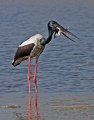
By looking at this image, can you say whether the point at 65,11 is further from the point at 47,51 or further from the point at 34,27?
the point at 47,51

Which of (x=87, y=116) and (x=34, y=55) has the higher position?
(x=34, y=55)

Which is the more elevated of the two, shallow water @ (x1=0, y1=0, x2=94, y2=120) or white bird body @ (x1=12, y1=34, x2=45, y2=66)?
white bird body @ (x1=12, y1=34, x2=45, y2=66)

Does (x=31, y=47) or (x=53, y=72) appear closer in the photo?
(x=31, y=47)

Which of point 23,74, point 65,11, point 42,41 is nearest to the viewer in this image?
point 42,41

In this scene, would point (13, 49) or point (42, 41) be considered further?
point (13, 49)

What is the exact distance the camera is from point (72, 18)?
32688 millimetres

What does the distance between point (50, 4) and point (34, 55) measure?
28266mm

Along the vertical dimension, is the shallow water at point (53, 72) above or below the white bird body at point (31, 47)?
below

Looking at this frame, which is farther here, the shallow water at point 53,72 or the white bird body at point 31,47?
the white bird body at point 31,47

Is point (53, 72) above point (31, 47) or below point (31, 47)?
below

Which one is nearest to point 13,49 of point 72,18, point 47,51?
point 47,51

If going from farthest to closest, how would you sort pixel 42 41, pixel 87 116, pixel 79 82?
1. pixel 79 82
2. pixel 42 41
3. pixel 87 116

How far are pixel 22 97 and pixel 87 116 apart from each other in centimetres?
259

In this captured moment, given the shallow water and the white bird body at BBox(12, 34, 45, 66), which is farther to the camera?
the white bird body at BBox(12, 34, 45, 66)
